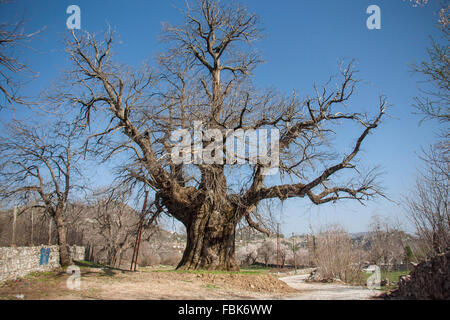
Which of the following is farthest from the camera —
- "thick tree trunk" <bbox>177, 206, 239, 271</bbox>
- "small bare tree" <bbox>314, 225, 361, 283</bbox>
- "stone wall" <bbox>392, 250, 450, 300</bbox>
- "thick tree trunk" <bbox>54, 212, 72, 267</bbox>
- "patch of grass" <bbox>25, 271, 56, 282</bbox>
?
"small bare tree" <bbox>314, 225, 361, 283</bbox>

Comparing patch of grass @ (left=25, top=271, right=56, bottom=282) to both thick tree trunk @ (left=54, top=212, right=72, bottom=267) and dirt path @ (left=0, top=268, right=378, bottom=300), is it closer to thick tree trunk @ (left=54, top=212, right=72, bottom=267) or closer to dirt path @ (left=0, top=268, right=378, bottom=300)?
dirt path @ (left=0, top=268, right=378, bottom=300)

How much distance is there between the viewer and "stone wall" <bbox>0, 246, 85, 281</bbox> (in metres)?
11.0

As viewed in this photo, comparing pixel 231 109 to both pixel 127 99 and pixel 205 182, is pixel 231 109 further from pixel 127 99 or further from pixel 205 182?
pixel 127 99

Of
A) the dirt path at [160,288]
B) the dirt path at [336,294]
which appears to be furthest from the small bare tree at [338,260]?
the dirt path at [160,288]

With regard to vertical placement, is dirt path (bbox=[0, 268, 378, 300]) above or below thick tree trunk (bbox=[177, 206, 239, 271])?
below

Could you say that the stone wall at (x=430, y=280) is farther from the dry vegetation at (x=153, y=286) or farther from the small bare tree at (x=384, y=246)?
the small bare tree at (x=384, y=246)

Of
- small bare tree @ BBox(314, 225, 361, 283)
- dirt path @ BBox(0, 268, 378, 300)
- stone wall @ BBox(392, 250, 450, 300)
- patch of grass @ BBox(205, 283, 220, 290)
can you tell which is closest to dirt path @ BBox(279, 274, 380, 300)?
dirt path @ BBox(0, 268, 378, 300)

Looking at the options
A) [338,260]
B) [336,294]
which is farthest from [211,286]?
[338,260]

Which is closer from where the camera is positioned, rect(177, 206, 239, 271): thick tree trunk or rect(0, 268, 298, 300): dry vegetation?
rect(0, 268, 298, 300): dry vegetation

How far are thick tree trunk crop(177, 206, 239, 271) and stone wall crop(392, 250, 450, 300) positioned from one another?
6.82 metres

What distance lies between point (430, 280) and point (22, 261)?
524 inches

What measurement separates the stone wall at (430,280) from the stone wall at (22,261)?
1239 cm

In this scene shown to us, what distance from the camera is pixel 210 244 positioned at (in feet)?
41.9
